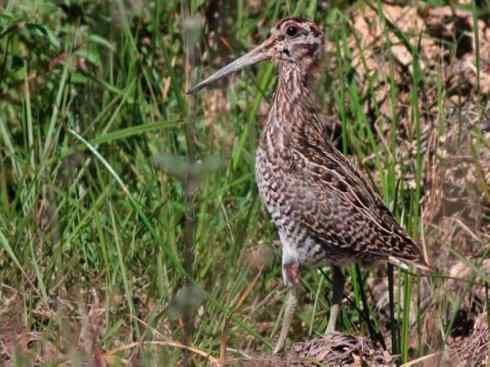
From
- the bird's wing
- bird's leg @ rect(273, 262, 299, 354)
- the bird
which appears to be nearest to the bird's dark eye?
the bird

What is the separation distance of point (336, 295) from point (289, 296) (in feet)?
0.59

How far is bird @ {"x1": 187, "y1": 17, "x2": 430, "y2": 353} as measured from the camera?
14.9ft

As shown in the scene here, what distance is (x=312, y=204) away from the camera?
459 cm

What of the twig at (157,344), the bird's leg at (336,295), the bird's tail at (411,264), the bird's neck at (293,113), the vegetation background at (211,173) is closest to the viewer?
the twig at (157,344)

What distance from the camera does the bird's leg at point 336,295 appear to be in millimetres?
4605

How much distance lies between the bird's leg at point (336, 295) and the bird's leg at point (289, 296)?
0.45 feet

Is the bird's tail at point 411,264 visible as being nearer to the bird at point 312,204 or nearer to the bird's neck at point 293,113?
the bird at point 312,204

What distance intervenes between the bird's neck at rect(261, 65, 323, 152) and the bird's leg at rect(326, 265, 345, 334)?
0.49 metres

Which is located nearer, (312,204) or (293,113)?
(312,204)

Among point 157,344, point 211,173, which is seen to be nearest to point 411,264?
point 211,173

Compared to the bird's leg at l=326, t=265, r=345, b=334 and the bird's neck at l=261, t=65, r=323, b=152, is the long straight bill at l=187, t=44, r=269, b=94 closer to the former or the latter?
the bird's neck at l=261, t=65, r=323, b=152

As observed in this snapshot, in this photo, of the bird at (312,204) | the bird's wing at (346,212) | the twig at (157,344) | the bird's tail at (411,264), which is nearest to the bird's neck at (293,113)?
the bird at (312,204)

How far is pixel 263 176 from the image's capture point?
4680mm

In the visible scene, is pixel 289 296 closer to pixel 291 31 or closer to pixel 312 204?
pixel 312 204
